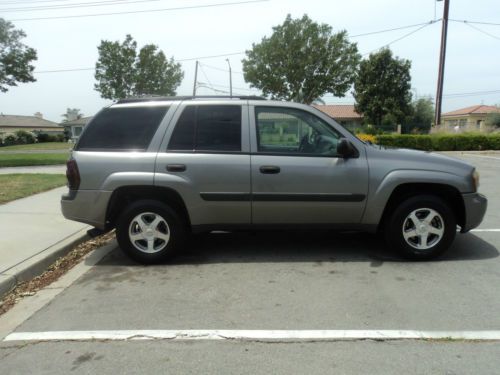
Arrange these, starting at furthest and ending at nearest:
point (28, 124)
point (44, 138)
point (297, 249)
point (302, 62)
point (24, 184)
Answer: point (28, 124)
point (44, 138)
point (302, 62)
point (24, 184)
point (297, 249)

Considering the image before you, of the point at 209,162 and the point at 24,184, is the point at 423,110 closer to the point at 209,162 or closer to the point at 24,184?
the point at 24,184

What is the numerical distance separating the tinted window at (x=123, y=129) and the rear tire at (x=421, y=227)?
2931 mm

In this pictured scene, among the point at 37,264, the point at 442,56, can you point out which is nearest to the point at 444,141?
the point at 442,56

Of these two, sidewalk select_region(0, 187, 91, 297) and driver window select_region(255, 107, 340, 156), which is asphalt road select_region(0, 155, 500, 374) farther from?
driver window select_region(255, 107, 340, 156)

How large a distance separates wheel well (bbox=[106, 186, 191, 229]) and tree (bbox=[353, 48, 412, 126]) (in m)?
37.5

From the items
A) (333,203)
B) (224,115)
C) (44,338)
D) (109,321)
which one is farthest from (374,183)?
(44,338)

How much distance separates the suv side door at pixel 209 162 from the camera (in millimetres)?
4484

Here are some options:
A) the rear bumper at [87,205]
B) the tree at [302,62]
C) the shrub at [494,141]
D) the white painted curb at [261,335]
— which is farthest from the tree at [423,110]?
the white painted curb at [261,335]

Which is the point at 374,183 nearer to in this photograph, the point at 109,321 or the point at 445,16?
the point at 109,321

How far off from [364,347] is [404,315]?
666 millimetres

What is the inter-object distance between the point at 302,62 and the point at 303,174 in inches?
1177

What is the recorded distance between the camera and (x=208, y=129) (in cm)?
461

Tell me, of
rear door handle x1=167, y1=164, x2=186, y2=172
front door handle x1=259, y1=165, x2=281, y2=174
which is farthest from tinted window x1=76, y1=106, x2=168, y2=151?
front door handle x1=259, y1=165, x2=281, y2=174

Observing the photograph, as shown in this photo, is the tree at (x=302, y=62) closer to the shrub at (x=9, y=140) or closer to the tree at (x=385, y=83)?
the tree at (x=385, y=83)
